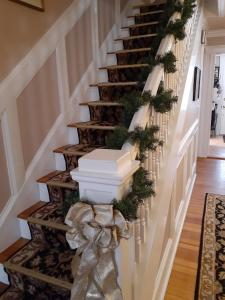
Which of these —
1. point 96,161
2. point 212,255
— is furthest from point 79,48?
point 212,255

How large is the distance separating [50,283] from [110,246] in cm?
82

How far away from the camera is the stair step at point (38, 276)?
1392 mm

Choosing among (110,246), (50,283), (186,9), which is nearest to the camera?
(110,246)

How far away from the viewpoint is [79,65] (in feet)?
8.36

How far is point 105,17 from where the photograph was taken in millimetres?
3016

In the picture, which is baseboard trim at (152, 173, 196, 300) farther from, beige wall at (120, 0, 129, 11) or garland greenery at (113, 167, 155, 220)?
beige wall at (120, 0, 129, 11)

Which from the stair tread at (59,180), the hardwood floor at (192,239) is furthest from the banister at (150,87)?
the hardwood floor at (192,239)

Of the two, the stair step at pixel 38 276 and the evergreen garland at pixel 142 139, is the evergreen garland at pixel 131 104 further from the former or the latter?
the stair step at pixel 38 276

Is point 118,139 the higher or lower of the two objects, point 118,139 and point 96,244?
the higher

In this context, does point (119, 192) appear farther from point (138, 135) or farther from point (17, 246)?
point (17, 246)

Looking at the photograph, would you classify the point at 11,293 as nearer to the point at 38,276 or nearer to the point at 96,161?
the point at 38,276

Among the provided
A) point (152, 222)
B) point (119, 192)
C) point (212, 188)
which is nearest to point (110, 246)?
point (119, 192)

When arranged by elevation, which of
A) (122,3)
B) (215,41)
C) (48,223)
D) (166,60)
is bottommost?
(48,223)

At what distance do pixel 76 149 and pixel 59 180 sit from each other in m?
0.35
